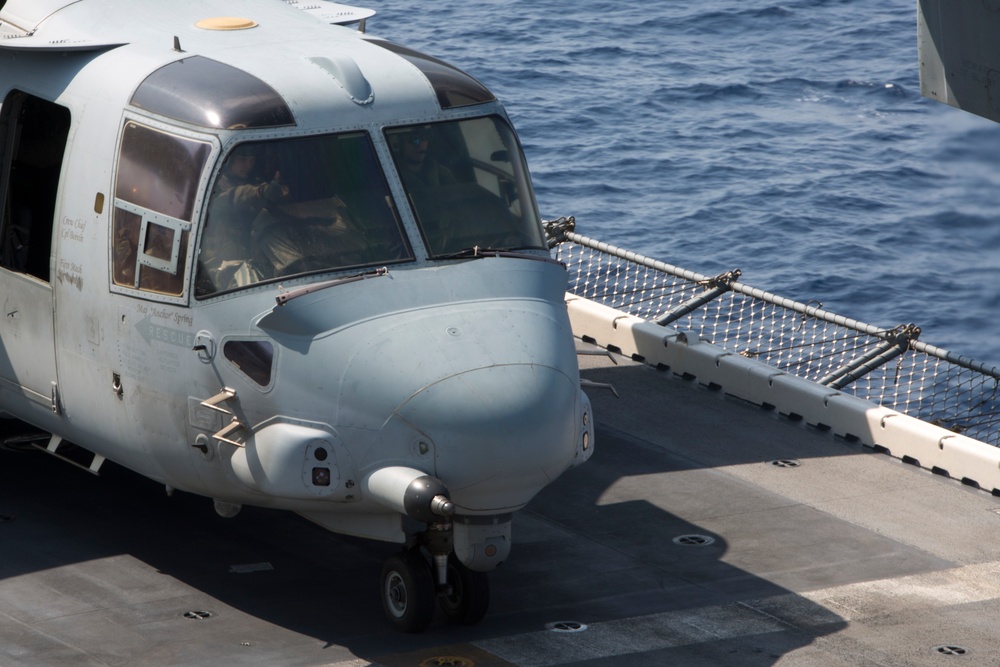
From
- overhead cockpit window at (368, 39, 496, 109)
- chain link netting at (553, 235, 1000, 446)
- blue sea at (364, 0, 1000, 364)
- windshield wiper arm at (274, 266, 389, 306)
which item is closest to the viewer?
windshield wiper arm at (274, 266, 389, 306)

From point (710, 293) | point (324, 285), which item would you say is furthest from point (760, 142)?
point (324, 285)

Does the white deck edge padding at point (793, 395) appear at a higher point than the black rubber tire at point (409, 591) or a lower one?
lower

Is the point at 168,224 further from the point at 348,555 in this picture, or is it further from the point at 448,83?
the point at 348,555

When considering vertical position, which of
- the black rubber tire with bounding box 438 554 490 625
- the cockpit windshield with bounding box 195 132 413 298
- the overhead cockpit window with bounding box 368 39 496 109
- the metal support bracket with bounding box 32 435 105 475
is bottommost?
the black rubber tire with bounding box 438 554 490 625

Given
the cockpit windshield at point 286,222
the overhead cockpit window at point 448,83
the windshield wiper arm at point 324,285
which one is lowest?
the windshield wiper arm at point 324,285

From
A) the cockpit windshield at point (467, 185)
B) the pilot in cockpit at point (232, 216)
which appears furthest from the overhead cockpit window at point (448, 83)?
the pilot in cockpit at point (232, 216)

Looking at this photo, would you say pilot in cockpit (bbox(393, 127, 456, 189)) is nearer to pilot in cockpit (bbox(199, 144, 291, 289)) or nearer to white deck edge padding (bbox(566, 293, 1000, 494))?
pilot in cockpit (bbox(199, 144, 291, 289))

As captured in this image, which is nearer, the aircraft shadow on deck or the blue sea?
the aircraft shadow on deck

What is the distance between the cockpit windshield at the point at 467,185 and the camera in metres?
11.1

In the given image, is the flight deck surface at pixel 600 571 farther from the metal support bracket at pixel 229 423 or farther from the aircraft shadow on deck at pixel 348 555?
the metal support bracket at pixel 229 423

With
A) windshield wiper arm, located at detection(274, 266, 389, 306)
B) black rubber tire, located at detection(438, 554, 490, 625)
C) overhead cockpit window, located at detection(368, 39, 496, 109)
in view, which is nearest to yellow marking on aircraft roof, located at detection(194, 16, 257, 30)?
overhead cockpit window, located at detection(368, 39, 496, 109)

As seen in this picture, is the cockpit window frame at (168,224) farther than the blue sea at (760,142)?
No

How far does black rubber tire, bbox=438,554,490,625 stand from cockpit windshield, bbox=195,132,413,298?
2133 millimetres

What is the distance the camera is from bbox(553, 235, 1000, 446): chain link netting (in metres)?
15.7
